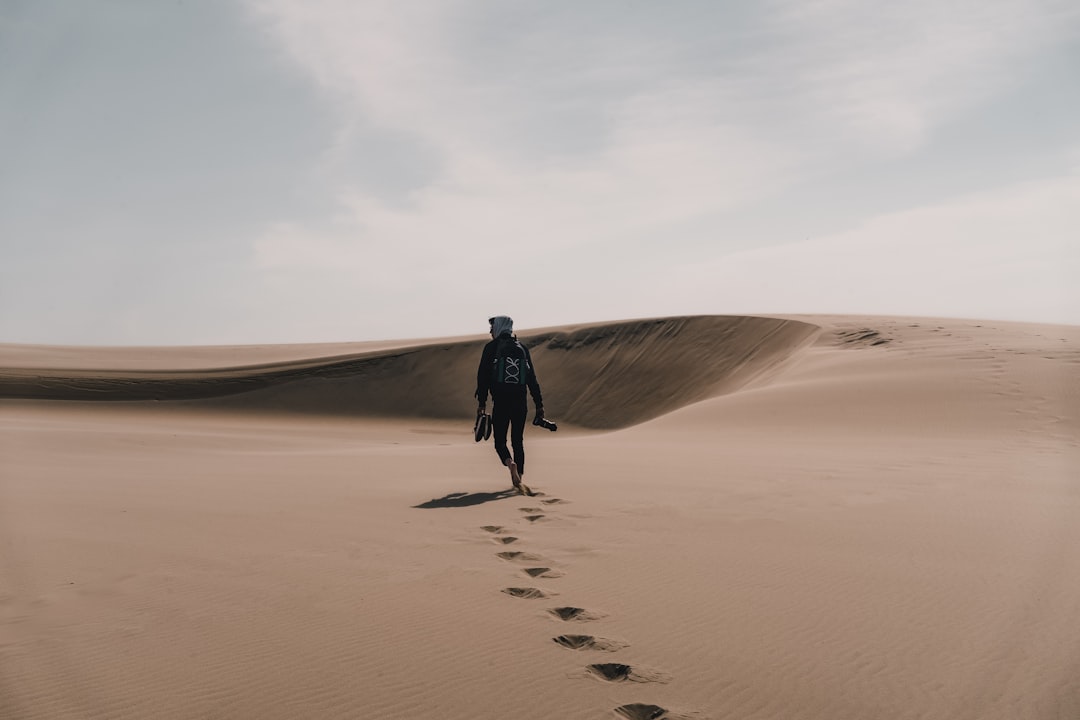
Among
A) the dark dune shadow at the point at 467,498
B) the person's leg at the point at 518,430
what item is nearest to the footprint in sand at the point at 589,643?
the dark dune shadow at the point at 467,498

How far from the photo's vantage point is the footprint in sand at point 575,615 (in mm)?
3920

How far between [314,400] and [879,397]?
2255 cm

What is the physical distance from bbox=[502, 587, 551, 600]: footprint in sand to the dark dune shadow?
2.77m

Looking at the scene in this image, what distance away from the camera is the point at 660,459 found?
10.4 m

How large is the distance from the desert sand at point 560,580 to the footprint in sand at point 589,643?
0.01m

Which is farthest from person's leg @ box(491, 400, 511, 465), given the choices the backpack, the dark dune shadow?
the dark dune shadow

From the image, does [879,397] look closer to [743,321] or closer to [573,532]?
[573,532]

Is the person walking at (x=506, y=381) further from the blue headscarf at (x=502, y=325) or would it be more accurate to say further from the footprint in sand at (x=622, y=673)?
the footprint in sand at (x=622, y=673)

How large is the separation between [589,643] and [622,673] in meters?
0.33

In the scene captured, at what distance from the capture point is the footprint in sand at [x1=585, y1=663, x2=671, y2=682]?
3236 mm

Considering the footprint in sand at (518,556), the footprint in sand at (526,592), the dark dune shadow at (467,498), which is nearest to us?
the footprint in sand at (526,592)

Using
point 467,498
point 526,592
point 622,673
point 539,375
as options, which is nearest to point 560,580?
point 526,592

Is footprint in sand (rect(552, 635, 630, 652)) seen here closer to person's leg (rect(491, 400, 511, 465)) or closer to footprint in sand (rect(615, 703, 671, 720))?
footprint in sand (rect(615, 703, 671, 720))

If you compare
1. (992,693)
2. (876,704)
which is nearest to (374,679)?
(876,704)
